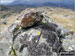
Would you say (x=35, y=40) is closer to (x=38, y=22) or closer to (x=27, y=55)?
(x=27, y=55)

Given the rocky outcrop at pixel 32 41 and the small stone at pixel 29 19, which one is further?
the small stone at pixel 29 19

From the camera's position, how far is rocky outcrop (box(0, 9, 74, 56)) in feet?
28.8

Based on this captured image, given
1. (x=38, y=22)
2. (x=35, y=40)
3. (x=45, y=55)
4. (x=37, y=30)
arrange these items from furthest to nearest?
(x=38, y=22)
(x=37, y=30)
(x=35, y=40)
(x=45, y=55)

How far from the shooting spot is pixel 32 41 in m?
9.12

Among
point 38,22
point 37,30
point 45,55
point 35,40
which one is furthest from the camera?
point 38,22

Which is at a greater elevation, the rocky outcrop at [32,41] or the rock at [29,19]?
the rock at [29,19]

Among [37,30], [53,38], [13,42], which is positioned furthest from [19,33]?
[53,38]

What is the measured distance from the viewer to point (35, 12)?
10477 millimetres

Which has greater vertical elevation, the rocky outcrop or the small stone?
the small stone

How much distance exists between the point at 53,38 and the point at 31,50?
200 centimetres

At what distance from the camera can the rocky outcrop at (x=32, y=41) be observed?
8.77m

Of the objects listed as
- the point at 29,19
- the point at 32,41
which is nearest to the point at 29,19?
the point at 29,19

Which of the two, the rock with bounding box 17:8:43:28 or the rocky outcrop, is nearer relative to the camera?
the rocky outcrop

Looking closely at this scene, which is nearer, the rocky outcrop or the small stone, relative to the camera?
the rocky outcrop
